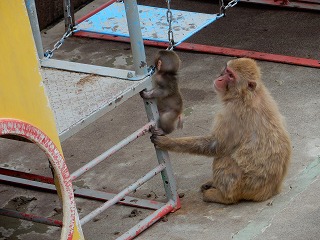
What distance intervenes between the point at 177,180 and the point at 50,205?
104 cm

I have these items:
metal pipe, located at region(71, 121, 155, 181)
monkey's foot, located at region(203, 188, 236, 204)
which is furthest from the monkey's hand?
monkey's foot, located at region(203, 188, 236, 204)

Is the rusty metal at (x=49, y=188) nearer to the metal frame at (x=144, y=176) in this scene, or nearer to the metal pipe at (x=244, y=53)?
the metal frame at (x=144, y=176)

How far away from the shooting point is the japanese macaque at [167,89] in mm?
7738

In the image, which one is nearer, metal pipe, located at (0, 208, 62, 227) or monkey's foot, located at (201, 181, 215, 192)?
metal pipe, located at (0, 208, 62, 227)

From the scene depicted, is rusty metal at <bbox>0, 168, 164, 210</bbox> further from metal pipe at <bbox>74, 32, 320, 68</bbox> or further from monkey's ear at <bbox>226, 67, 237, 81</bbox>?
metal pipe at <bbox>74, 32, 320, 68</bbox>

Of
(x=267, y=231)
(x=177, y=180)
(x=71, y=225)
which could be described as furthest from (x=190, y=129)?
(x=71, y=225)

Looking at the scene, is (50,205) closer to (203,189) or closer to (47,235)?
(47,235)

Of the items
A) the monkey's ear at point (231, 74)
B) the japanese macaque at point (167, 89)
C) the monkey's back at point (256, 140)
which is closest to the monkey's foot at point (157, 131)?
the japanese macaque at point (167, 89)

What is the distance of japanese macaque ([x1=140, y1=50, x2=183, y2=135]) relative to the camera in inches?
305

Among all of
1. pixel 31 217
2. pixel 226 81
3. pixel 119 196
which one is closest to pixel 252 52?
pixel 226 81

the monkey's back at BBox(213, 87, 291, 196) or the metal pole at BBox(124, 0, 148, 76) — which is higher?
the metal pole at BBox(124, 0, 148, 76)

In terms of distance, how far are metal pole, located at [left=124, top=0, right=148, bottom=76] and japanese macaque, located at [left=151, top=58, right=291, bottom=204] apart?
1.88 feet

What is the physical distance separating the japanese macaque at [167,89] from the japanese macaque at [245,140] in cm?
19

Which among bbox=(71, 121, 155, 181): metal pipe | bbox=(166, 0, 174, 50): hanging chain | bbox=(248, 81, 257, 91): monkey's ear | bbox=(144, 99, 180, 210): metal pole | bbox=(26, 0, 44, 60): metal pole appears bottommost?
bbox=(144, 99, 180, 210): metal pole
